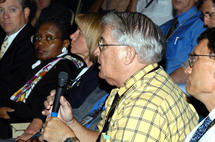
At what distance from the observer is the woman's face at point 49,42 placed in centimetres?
328

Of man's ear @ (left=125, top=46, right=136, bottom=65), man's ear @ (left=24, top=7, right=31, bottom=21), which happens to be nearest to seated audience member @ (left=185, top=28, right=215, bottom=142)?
man's ear @ (left=125, top=46, right=136, bottom=65)

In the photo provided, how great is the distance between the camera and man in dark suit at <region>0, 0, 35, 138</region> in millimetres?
3514

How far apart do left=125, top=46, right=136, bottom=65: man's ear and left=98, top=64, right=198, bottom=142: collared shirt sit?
8cm

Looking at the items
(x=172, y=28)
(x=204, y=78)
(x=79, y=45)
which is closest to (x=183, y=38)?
(x=172, y=28)

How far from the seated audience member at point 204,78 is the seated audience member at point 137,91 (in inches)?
5.1

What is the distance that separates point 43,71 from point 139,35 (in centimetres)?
151

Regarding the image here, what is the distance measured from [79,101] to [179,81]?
3.18 ft

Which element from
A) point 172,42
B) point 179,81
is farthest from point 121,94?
point 172,42

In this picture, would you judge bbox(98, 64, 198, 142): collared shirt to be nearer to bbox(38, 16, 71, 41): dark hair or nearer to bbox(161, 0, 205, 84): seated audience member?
bbox(161, 0, 205, 84): seated audience member

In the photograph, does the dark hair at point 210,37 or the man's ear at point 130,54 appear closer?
the dark hair at point 210,37

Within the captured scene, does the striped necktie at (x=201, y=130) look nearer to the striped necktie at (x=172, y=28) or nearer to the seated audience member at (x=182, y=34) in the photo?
the seated audience member at (x=182, y=34)

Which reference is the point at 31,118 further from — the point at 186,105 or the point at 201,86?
the point at 201,86

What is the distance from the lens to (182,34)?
3.51 m

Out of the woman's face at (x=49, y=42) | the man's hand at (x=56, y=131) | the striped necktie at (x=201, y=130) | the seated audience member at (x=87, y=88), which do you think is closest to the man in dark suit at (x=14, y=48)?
the woman's face at (x=49, y=42)
